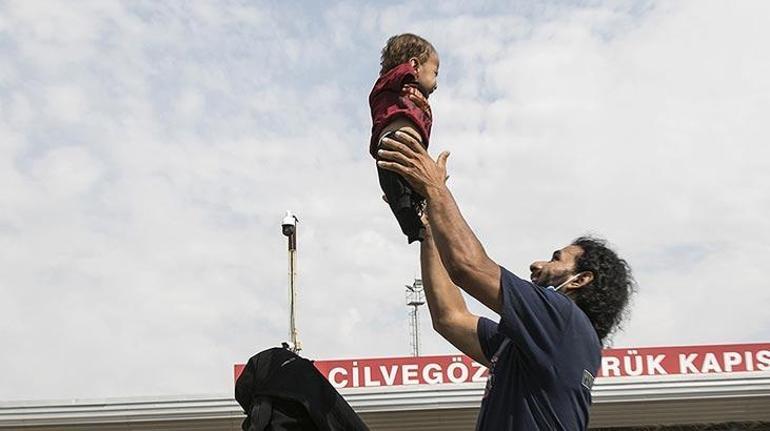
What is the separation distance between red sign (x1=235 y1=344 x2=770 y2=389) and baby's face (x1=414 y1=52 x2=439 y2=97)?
39.6 feet

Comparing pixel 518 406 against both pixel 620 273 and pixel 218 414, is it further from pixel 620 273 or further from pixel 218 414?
pixel 218 414

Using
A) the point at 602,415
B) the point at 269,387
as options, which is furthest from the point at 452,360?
the point at 269,387

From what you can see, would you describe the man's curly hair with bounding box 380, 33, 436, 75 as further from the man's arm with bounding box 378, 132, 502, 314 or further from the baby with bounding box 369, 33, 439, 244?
the man's arm with bounding box 378, 132, 502, 314

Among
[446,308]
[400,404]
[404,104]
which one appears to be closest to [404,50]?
[404,104]

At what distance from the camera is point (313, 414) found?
12.9 feet

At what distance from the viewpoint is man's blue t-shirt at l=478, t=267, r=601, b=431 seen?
3240 millimetres

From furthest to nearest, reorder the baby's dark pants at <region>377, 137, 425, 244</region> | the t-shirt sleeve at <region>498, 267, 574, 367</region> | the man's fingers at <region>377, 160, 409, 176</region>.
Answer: the baby's dark pants at <region>377, 137, 425, 244</region>
the man's fingers at <region>377, 160, 409, 176</region>
the t-shirt sleeve at <region>498, 267, 574, 367</region>

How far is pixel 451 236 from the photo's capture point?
328cm

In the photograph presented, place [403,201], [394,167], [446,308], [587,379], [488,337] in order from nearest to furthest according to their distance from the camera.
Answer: [587,379] < [394,167] < [403,201] < [488,337] < [446,308]

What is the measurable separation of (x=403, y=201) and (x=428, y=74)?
2.33ft

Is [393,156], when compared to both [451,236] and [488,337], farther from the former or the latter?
[488,337]

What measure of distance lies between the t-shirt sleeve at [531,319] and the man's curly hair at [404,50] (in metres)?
1.26

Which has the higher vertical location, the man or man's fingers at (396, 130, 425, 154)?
man's fingers at (396, 130, 425, 154)

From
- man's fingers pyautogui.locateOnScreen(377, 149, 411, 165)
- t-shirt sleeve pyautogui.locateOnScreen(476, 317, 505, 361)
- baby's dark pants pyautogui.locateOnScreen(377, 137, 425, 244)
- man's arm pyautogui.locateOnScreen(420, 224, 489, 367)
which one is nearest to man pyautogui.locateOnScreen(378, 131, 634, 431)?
man's fingers pyautogui.locateOnScreen(377, 149, 411, 165)
